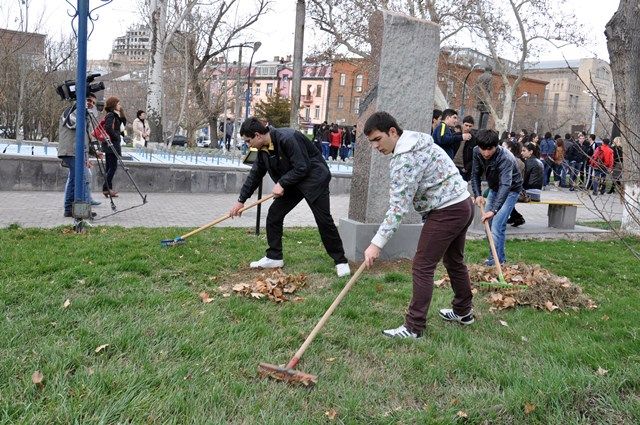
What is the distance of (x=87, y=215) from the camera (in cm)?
723

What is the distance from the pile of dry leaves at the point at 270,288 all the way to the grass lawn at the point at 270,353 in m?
0.09

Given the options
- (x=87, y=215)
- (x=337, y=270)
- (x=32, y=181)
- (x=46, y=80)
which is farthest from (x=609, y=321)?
(x=46, y=80)

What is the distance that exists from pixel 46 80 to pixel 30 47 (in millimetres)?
1203

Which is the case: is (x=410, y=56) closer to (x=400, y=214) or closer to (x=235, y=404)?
(x=400, y=214)

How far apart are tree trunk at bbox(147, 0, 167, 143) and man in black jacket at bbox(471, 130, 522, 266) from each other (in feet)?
46.4

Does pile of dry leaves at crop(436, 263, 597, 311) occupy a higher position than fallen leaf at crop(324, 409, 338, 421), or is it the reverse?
pile of dry leaves at crop(436, 263, 597, 311)

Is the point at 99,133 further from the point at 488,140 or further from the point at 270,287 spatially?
the point at 488,140

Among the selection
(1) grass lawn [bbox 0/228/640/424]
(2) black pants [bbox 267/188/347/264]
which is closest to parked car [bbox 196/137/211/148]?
(2) black pants [bbox 267/188/347/264]

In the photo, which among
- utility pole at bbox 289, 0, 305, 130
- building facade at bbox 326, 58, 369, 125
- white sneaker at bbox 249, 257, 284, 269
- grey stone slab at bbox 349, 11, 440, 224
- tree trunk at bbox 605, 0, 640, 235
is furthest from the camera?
building facade at bbox 326, 58, 369, 125

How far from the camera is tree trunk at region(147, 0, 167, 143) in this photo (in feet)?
59.3

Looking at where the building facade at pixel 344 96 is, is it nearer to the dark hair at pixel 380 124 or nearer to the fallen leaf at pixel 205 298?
the fallen leaf at pixel 205 298

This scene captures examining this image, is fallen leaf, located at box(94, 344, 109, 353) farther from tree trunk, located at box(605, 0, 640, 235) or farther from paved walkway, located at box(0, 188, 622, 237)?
tree trunk, located at box(605, 0, 640, 235)

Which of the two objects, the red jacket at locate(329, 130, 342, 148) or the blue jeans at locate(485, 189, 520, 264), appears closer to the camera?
the blue jeans at locate(485, 189, 520, 264)

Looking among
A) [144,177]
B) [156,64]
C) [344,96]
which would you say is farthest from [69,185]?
[344,96]
